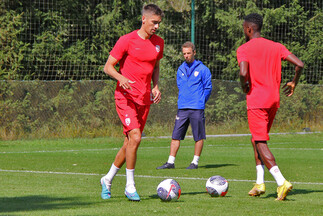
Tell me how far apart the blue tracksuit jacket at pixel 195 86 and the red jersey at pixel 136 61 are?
468 cm

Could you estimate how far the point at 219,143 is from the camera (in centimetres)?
1983

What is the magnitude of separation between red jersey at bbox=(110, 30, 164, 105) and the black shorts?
4.65 m

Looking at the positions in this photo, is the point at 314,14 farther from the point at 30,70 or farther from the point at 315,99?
the point at 30,70

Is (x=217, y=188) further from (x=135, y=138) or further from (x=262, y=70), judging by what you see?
(x=262, y=70)

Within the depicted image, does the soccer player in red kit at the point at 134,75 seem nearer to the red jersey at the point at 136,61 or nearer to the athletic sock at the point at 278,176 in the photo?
the red jersey at the point at 136,61

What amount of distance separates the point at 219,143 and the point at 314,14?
51.2 feet

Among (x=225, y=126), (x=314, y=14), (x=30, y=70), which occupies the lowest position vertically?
(x=225, y=126)

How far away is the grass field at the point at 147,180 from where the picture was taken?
6.93m

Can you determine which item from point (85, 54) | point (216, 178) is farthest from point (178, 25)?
point (216, 178)

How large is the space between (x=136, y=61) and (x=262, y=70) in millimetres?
1505

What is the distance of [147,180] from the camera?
9914 millimetres

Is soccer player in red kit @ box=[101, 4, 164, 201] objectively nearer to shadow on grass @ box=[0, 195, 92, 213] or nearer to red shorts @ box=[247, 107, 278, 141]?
shadow on grass @ box=[0, 195, 92, 213]

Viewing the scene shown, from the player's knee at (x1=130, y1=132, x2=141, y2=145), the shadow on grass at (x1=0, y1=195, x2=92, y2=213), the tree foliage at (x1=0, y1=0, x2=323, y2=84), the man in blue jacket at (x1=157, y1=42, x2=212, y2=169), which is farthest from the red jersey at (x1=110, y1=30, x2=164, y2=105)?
the tree foliage at (x1=0, y1=0, x2=323, y2=84)

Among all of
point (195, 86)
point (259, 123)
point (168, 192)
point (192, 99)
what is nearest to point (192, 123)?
point (192, 99)
